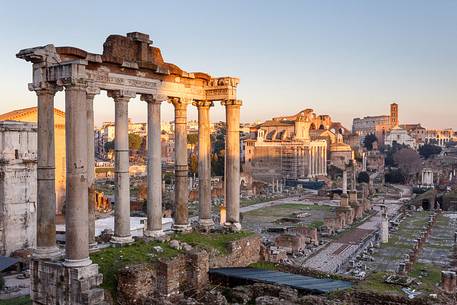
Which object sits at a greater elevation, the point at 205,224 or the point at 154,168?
the point at 154,168

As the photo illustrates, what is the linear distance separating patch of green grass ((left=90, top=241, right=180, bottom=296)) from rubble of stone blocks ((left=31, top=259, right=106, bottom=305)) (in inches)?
14.9

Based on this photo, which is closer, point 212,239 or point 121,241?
point 121,241

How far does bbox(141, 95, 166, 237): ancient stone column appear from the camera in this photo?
1438 centimetres

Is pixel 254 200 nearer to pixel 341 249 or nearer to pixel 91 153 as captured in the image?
pixel 341 249

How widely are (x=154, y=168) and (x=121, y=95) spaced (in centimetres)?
245

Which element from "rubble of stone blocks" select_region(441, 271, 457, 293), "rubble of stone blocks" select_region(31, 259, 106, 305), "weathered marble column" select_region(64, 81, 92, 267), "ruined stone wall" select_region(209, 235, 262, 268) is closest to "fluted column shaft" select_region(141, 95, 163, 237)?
"ruined stone wall" select_region(209, 235, 262, 268)

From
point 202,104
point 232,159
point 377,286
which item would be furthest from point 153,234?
point 377,286

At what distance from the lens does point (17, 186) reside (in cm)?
2570

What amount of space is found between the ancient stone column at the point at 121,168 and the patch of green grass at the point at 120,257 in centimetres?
60

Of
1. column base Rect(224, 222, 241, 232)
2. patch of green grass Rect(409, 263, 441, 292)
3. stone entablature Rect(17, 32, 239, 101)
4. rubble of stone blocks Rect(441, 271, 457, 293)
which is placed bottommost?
patch of green grass Rect(409, 263, 441, 292)

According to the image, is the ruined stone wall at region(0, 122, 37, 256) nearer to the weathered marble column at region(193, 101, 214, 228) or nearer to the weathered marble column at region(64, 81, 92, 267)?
the weathered marble column at region(193, 101, 214, 228)

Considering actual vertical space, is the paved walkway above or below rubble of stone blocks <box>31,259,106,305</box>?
below

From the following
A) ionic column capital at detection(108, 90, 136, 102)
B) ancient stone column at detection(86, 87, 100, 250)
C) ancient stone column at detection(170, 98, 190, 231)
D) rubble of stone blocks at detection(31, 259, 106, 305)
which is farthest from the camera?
ancient stone column at detection(170, 98, 190, 231)

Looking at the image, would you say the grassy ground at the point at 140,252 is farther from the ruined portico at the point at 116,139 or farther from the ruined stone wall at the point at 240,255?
the ruined portico at the point at 116,139
